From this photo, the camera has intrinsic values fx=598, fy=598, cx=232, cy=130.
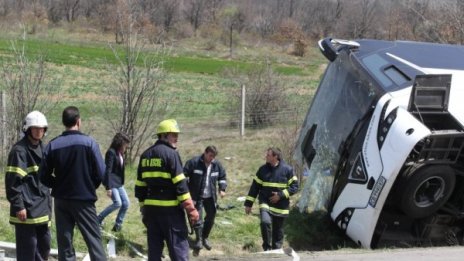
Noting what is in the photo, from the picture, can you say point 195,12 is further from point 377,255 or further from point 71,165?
point 71,165

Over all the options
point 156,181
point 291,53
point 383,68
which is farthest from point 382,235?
point 291,53

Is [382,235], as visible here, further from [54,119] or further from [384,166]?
[54,119]

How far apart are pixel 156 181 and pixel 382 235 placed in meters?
3.35

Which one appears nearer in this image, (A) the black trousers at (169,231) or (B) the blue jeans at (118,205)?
(A) the black trousers at (169,231)

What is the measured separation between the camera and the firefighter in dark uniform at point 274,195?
25.3 feet

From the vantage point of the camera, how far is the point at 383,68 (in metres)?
7.74

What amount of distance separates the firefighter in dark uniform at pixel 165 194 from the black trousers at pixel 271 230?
2.28 m

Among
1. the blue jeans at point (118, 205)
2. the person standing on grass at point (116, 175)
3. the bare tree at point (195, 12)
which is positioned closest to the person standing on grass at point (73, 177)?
the person standing on grass at point (116, 175)

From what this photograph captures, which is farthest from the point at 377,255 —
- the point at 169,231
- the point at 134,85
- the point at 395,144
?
the point at 134,85

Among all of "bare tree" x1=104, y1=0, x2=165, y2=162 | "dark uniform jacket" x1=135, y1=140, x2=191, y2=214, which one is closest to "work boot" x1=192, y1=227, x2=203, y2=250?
"dark uniform jacket" x1=135, y1=140, x2=191, y2=214

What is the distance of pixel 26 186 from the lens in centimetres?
548

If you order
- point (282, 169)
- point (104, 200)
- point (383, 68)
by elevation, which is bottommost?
point (104, 200)

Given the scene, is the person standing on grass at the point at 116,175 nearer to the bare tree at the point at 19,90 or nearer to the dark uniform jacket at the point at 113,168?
the dark uniform jacket at the point at 113,168

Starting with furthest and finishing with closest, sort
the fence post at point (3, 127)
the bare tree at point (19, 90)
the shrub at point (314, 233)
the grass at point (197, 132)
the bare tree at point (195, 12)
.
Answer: the bare tree at point (195, 12)
the fence post at point (3, 127)
the bare tree at point (19, 90)
the shrub at point (314, 233)
the grass at point (197, 132)
